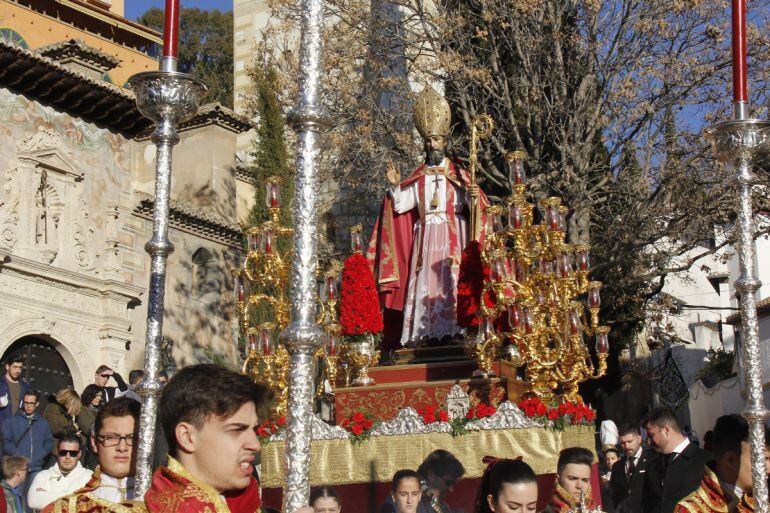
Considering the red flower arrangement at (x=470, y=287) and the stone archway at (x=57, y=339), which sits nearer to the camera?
the red flower arrangement at (x=470, y=287)

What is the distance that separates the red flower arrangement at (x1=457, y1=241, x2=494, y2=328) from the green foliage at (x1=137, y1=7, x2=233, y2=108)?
84.6ft

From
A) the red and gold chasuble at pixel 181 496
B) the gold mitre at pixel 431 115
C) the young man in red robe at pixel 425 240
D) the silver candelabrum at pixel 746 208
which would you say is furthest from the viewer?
the gold mitre at pixel 431 115

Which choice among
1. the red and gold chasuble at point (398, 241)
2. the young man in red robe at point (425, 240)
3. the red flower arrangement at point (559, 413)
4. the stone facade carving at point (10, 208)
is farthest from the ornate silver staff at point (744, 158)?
the stone facade carving at point (10, 208)

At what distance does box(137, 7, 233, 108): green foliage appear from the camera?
3656 centimetres

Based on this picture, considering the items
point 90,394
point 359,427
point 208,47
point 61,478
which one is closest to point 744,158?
point 359,427

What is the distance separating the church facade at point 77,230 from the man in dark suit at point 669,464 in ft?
44.8

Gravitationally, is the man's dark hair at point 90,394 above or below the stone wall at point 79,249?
below

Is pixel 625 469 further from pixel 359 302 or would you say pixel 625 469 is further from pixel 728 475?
pixel 728 475

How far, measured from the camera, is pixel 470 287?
10195 mm

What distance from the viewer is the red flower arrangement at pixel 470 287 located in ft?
33.1

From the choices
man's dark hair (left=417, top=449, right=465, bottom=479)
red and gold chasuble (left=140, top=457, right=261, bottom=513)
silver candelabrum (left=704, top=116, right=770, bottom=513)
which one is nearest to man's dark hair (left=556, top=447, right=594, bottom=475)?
A: silver candelabrum (left=704, top=116, right=770, bottom=513)

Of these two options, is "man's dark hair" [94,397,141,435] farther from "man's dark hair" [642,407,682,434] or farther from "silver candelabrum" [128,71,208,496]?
"man's dark hair" [642,407,682,434]

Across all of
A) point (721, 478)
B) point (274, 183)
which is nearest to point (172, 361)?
point (274, 183)

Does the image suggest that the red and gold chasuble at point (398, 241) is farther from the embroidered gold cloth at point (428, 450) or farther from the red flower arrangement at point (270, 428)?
the embroidered gold cloth at point (428, 450)
